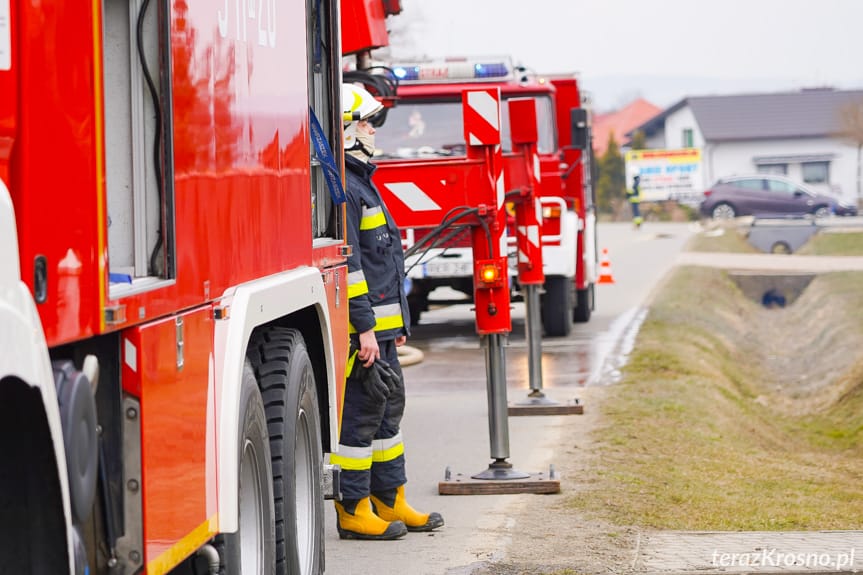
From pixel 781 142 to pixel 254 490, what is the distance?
81.2m

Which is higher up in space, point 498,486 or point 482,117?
point 482,117

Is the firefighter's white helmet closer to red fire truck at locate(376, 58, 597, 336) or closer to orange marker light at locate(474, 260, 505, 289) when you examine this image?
orange marker light at locate(474, 260, 505, 289)

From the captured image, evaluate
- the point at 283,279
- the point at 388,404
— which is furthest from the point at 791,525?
the point at 283,279

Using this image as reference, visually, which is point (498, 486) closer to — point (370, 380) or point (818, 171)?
point (370, 380)

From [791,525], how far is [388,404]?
201 cm

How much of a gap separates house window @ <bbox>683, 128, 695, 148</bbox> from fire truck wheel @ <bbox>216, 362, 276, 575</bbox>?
8542 centimetres

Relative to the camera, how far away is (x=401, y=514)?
7312mm

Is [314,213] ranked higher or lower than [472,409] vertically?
higher

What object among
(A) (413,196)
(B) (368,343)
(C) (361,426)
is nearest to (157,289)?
(B) (368,343)

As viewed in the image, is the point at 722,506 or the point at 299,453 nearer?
the point at 299,453

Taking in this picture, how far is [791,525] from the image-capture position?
7.27m

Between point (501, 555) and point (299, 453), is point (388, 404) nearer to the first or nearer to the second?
point (501, 555)

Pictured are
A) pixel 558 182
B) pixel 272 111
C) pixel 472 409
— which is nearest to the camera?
pixel 272 111

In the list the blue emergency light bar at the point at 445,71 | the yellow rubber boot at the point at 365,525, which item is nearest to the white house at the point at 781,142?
the blue emergency light bar at the point at 445,71
